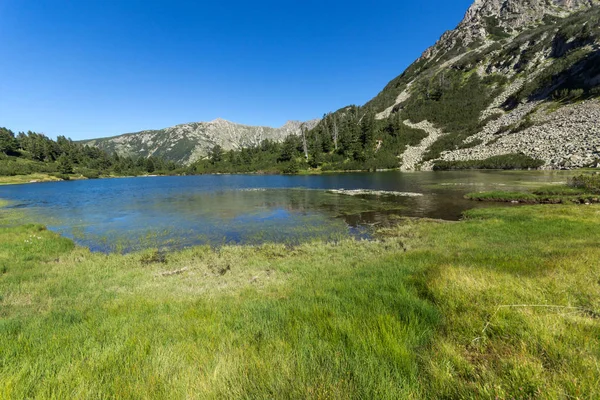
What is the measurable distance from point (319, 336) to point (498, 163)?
112191mm

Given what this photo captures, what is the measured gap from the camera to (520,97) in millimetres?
126938

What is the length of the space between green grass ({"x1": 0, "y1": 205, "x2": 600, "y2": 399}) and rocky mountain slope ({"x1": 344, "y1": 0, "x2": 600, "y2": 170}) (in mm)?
93007

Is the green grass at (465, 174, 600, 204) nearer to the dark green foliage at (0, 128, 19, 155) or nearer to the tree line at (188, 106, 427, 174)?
the tree line at (188, 106, 427, 174)

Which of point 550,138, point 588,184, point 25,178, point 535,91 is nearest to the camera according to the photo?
point 588,184

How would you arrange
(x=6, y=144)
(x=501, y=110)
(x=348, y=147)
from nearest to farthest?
(x=501, y=110), (x=348, y=147), (x=6, y=144)

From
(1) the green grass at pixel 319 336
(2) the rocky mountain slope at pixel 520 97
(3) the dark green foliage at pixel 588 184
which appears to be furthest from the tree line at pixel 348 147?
(1) the green grass at pixel 319 336

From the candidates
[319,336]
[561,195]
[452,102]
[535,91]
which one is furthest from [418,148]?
[319,336]

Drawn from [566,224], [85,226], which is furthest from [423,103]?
[85,226]

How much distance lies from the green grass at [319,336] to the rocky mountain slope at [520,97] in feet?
305

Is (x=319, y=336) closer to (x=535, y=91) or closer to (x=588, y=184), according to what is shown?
(x=588, y=184)

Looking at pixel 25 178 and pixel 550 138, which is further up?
pixel 550 138

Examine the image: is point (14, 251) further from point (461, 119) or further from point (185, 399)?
point (461, 119)

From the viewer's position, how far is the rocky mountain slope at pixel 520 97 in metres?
86.7

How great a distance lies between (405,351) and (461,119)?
174 meters
